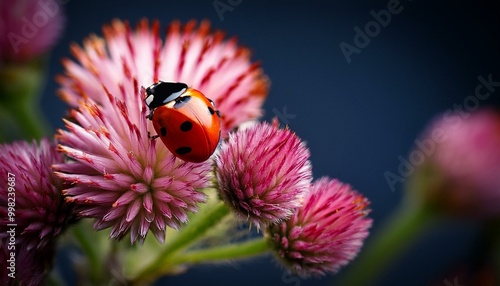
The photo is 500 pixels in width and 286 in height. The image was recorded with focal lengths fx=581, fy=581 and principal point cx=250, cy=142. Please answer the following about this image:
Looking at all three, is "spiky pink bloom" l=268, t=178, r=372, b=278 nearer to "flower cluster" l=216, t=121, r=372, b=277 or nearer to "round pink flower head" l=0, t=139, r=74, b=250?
"flower cluster" l=216, t=121, r=372, b=277

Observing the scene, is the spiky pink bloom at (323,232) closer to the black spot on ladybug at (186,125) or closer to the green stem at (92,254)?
the black spot on ladybug at (186,125)

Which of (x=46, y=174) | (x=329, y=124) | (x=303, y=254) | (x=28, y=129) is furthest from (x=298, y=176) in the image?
(x=329, y=124)

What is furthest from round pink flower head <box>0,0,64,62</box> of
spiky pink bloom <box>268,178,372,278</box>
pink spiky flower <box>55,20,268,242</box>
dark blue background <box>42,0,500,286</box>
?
dark blue background <box>42,0,500,286</box>

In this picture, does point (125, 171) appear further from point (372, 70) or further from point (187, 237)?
point (372, 70)
